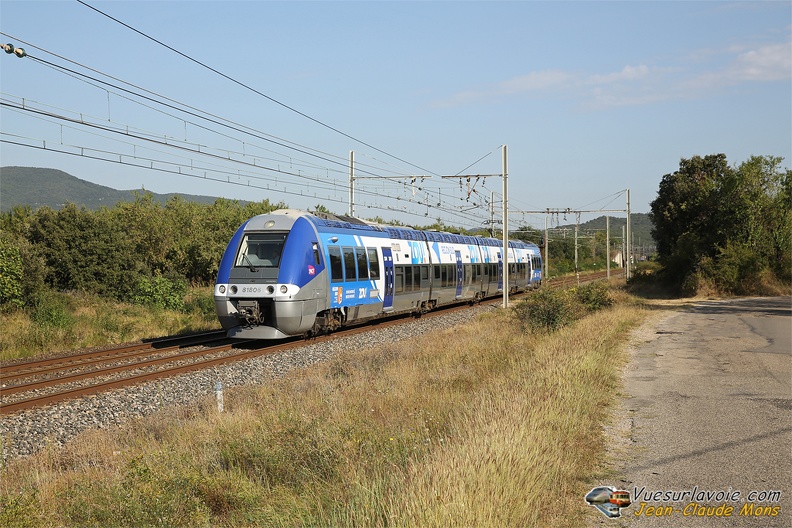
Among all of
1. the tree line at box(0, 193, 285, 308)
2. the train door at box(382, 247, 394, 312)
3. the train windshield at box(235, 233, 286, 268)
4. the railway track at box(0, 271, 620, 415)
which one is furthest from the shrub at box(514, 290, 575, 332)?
the tree line at box(0, 193, 285, 308)

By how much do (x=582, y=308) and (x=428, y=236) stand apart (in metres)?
6.62

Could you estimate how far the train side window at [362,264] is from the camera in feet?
71.8

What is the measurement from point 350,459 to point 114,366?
1046cm

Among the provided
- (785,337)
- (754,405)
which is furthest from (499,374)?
(785,337)

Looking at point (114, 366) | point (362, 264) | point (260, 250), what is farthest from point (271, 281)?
point (362, 264)

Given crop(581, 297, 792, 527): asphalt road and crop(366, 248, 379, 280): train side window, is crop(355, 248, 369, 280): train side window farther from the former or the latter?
crop(581, 297, 792, 527): asphalt road

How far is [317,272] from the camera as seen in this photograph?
19.0m

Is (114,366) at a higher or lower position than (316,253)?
lower

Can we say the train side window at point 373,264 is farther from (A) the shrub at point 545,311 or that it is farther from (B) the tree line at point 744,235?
(B) the tree line at point 744,235

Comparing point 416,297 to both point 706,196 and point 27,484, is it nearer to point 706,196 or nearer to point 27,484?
point 27,484

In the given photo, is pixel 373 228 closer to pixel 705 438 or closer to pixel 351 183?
pixel 351 183

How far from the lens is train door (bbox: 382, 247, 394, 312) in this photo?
78.8ft

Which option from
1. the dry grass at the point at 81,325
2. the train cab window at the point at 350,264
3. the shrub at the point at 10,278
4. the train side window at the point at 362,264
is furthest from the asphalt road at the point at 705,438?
the shrub at the point at 10,278

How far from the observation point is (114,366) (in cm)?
1588
